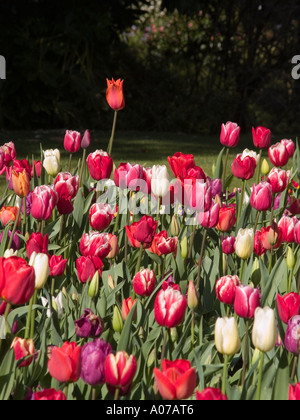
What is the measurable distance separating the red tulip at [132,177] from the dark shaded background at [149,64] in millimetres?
7868

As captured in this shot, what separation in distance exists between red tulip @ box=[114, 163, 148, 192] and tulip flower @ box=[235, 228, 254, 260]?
583 millimetres

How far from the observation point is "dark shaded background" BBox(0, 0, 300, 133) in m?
10.5

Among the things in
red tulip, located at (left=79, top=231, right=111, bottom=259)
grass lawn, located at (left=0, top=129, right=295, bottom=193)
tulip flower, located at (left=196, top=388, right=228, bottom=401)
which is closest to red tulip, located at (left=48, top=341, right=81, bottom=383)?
tulip flower, located at (left=196, top=388, right=228, bottom=401)

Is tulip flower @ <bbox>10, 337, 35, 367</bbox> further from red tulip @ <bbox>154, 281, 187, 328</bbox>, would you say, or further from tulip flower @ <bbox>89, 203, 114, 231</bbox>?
tulip flower @ <bbox>89, 203, 114, 231</bbox>

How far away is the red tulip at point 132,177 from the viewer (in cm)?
252

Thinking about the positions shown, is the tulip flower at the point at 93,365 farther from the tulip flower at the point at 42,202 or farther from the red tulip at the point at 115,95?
the red tulip at the point at 115,95

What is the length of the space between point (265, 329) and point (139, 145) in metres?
7.82

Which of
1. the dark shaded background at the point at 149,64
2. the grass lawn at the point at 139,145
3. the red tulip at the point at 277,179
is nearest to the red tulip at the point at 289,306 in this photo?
the red tulip at the point at 277,179

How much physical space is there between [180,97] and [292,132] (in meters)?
2.18

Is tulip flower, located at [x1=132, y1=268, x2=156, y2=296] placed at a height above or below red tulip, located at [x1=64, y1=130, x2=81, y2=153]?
below

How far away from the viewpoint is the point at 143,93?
12.1 metres

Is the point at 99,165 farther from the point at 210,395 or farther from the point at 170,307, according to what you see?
the point at 210,395
